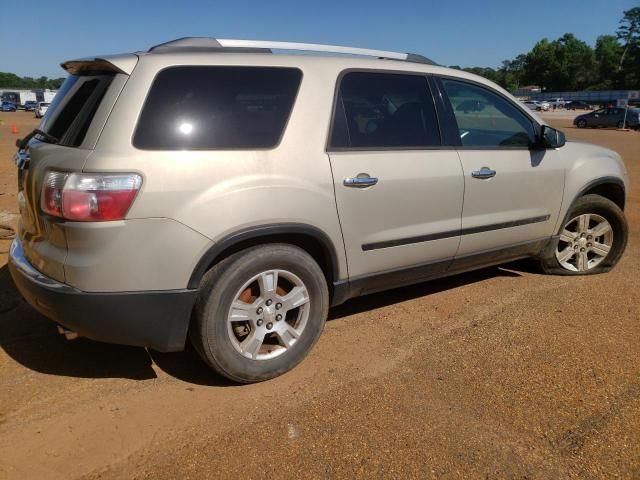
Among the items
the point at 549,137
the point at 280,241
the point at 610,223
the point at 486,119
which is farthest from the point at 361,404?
the point at 610,223

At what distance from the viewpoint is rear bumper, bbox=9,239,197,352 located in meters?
2.57

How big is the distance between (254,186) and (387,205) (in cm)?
94

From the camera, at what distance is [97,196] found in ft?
8.11

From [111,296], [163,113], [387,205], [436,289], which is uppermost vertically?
[163,113]

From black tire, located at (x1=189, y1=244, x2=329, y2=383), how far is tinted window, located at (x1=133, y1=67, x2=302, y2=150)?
60 centimetres

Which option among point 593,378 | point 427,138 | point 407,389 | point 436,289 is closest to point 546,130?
point 427,138

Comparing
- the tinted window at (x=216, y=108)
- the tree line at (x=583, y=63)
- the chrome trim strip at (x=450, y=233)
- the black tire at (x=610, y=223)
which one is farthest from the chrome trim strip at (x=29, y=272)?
the tree line at (x=583, y=63)

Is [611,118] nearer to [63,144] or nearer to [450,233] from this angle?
[450,233]

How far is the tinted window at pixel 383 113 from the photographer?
326 cm

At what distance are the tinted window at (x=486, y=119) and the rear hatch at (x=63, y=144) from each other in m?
2.27

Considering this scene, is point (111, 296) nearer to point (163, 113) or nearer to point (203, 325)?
point (203, 325)

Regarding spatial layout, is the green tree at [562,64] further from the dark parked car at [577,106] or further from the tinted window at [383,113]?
the tinted window at [383,113]

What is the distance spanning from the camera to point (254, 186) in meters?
2.81

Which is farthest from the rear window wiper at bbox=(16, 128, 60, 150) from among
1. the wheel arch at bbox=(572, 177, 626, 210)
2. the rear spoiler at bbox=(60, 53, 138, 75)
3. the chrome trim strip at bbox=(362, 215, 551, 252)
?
the wheel arch at bbox=(572, 177, 626, 210)
